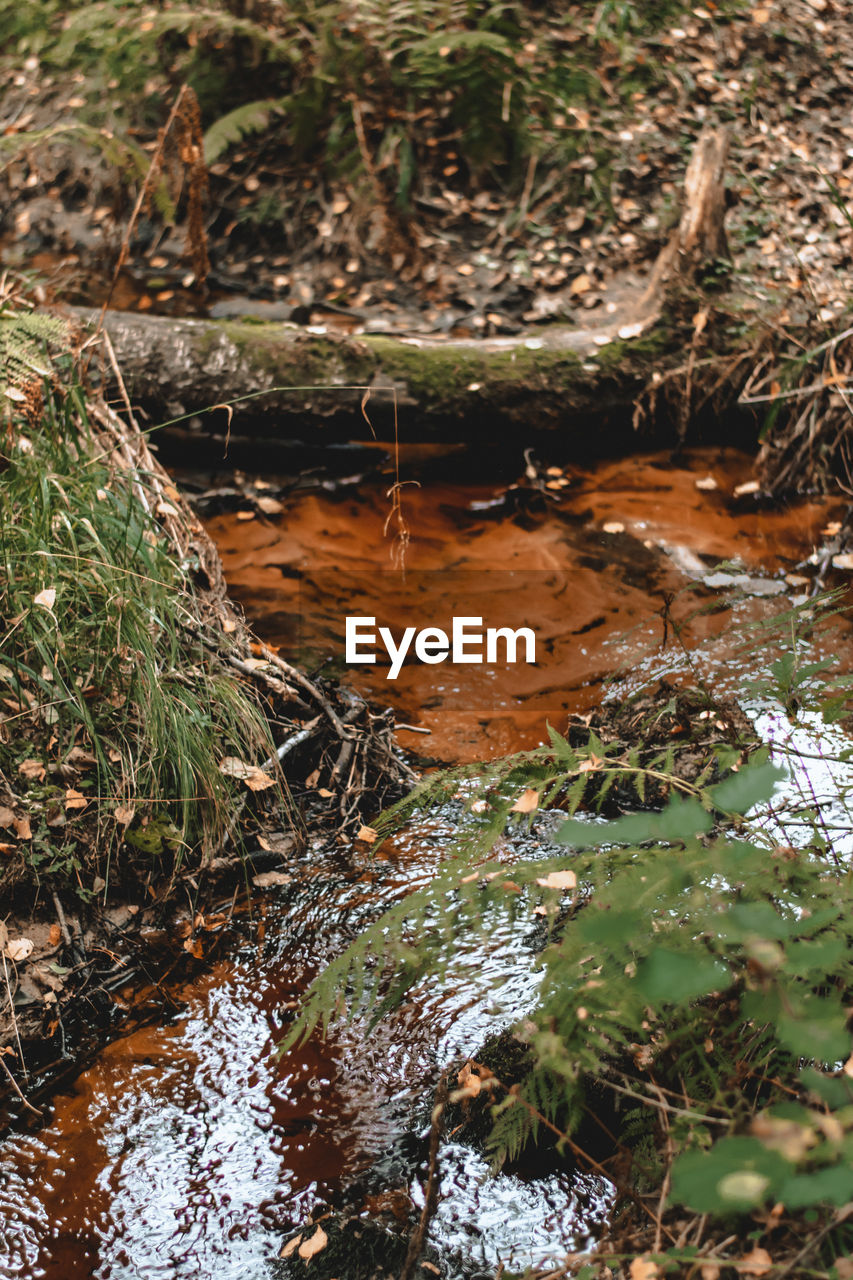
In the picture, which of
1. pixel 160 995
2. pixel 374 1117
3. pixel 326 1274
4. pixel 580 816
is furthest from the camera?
pixel 580 816

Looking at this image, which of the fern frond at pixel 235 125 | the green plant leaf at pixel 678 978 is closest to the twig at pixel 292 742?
the green plant leaf at pixel 678 978

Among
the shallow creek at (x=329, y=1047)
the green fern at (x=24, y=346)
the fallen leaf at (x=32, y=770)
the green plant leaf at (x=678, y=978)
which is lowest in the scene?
the shallow creek at (x=329, y=1047)

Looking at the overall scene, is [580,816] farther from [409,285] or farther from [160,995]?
[409,285]

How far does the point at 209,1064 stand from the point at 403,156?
578 centimetres

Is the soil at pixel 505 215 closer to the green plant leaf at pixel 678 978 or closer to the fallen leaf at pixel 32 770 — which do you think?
the fallen leaf at pixel 32 770

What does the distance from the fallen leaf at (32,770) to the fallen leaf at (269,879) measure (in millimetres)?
707

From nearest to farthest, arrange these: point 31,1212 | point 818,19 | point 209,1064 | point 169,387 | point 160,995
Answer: point 31,1212 → point 209,1064 → point 160,995 → point 169,387 → point 818,19

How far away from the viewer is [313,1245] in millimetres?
1767

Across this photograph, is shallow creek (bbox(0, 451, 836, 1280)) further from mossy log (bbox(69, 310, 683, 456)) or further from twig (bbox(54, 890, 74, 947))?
mossy log (bbox(69, 310, 683, 456))

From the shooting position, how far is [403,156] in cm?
596

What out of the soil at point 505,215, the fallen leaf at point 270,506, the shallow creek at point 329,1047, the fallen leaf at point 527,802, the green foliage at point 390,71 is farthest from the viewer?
the green foliage at point 390,71

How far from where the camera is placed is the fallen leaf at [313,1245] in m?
1.75

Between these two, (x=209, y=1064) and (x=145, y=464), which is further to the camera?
(x=145, y=464)

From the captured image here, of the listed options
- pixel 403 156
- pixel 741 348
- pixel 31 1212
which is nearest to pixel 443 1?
pixel 403 156
